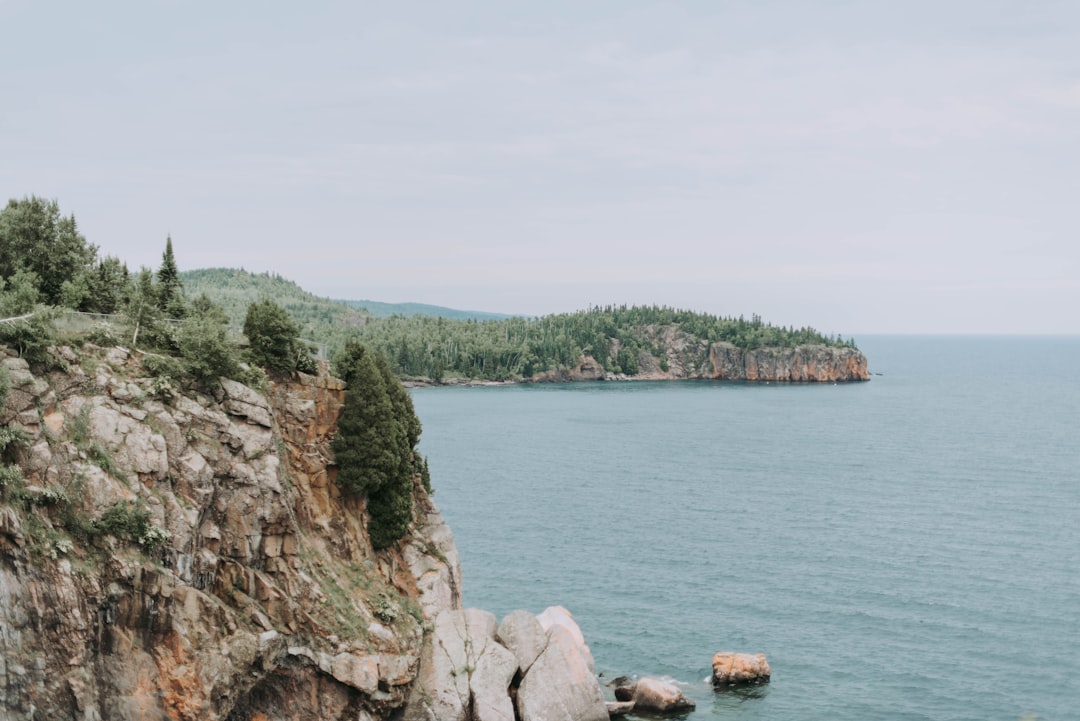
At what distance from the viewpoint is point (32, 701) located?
30.7 metres

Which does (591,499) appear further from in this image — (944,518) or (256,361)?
(256,361)

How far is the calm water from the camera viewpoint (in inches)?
2028

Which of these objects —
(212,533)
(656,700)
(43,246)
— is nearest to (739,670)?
(656,700)

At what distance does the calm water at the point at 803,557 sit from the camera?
2028 inches

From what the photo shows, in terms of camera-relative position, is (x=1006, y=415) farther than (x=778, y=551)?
Yes

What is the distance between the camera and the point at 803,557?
240ft

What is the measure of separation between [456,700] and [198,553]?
13875mm

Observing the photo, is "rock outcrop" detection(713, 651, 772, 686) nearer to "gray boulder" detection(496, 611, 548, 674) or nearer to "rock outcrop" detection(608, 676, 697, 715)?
"rock outcrop" detection(608, 676, 697, 715)

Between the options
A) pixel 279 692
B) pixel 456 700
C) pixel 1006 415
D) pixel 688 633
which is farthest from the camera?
pixel 1006 415

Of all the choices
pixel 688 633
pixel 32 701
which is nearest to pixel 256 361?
pixel 32 701

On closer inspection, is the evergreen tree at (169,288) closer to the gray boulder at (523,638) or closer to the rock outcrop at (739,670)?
the gray boulder at (523,638)

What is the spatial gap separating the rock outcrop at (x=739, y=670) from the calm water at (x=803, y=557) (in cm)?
A: 78

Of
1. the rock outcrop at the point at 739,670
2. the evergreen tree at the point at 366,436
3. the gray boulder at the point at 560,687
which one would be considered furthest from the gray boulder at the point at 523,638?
the rock outcrop at the point at 739,670

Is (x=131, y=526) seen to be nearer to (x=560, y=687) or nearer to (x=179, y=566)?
(x=179, y=566)
